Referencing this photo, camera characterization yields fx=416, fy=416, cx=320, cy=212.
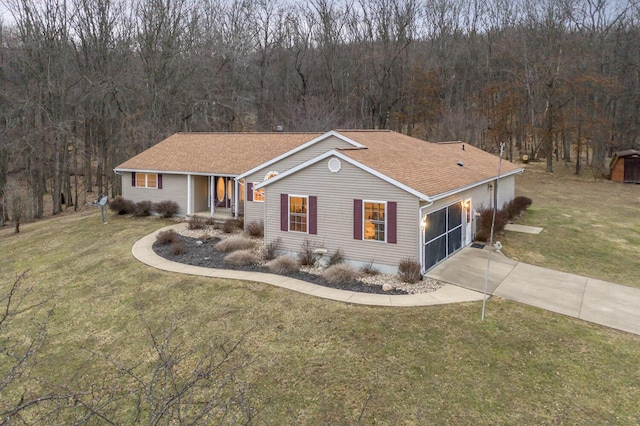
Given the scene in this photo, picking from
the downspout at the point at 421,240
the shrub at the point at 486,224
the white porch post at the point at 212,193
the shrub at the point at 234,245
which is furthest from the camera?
the white porch post at the point at 212,193

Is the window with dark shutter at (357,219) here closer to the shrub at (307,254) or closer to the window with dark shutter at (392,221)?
the window with dark shutter at (392,221)

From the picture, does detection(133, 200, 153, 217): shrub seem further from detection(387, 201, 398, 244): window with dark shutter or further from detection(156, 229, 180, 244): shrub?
detection(387, 201, 398, 244): window with dark shutter

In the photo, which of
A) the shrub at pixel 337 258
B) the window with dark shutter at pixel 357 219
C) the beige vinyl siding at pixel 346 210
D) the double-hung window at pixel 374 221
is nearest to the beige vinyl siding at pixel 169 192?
the beige vinyl siding at pixel 346 210

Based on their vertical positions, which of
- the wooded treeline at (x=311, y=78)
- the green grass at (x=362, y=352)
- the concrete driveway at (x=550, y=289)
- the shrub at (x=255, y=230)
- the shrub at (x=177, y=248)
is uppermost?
the wooded treeline at (x=311, y=78)

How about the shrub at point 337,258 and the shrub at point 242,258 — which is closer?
the shrub at point 337,258

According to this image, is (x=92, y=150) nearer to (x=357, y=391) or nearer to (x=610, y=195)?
(x=357, y=391)

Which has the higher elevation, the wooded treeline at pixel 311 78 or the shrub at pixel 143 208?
the wooded treeline at pixel 311 78

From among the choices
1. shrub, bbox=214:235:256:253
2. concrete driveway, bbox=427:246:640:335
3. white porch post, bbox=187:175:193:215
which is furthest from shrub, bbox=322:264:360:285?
white porch post, bbox=187:175:193:215
